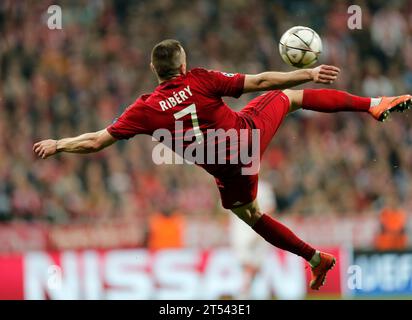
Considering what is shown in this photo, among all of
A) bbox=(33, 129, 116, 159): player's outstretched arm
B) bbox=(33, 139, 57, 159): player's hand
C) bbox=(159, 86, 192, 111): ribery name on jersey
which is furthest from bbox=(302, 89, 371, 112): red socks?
bbox=(33, 139, 57, 159): player's hand

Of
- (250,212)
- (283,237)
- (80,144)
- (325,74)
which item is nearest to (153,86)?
(250,212)

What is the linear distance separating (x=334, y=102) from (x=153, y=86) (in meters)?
9.24

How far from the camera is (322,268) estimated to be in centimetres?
892

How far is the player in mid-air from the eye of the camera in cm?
790

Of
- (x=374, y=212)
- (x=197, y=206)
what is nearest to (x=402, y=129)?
(x=374, y=212)

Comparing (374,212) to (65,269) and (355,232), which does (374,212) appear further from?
(65,269)

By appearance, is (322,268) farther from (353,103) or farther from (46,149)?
(46,149)

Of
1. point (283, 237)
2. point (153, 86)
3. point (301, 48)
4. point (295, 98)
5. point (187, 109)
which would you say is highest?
point (153, 86)

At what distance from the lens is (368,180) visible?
16.5m

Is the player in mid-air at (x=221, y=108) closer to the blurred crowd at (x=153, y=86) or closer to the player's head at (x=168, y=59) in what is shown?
the player's head at (x=168, y=59)

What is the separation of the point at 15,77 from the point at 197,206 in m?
3.84

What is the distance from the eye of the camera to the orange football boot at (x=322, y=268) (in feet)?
29.1

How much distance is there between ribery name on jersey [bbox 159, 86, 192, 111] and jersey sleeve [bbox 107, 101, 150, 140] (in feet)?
0.64

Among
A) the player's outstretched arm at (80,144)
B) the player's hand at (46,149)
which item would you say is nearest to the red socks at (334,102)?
the player's outstretched arm at (80,144)
